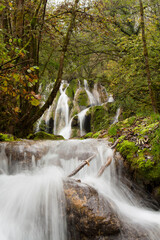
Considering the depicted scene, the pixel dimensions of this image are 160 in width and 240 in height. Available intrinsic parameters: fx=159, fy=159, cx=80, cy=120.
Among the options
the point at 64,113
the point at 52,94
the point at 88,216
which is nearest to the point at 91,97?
the point at 64,113

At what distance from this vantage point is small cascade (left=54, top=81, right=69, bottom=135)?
1517 centimetres

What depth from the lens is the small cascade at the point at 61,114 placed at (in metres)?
15.2

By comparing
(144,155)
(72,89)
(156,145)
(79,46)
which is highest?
(72,89)

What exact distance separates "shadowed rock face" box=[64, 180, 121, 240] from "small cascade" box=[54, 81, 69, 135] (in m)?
12.5

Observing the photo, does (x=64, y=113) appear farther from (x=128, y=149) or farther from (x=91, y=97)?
(x=128, y=149)

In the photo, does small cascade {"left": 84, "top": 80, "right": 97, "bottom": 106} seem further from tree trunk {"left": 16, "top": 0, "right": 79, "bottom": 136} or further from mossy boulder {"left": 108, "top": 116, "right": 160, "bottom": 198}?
mossy boulder {"left": 108, "top": 116, "right": 160, "bottom": 198}

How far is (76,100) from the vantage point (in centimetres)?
1656

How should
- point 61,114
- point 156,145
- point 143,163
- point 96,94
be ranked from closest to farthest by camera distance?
point 143,163 → point 156,145 → point 61,114 → point 96,94

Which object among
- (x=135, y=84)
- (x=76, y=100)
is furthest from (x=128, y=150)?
(x=76, y=100)

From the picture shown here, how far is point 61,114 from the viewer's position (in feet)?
52.4

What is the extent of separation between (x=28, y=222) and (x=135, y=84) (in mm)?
6153

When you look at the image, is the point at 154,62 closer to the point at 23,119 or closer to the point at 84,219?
the point at 23,119

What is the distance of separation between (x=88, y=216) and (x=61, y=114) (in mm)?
14093

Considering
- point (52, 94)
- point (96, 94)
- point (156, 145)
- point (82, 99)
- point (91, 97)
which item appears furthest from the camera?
point (96, 94)
